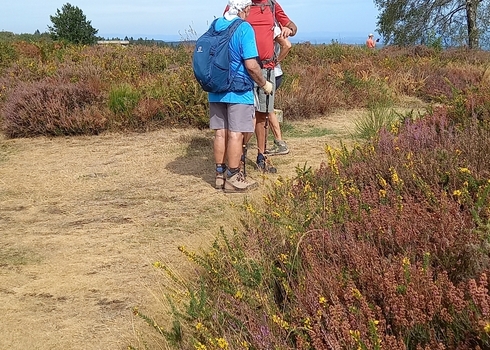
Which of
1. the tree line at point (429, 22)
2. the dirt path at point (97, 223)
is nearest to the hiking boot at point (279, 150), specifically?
the dirt path at point (97, 223)

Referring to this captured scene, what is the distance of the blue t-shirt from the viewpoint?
4.77m

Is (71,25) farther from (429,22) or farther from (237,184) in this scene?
(237,184)

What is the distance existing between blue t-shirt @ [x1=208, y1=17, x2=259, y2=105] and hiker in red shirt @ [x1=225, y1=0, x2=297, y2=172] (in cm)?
61

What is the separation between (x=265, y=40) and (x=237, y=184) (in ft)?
5.12

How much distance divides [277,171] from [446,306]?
3972mm

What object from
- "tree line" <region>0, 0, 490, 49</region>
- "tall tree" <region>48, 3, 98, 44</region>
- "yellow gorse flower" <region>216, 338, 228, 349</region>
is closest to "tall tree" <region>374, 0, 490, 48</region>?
"tree line" <region>0, 0, 490, 49</region>

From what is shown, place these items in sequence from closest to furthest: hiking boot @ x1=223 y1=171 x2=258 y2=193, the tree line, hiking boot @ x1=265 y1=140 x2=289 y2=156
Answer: hiking boot @ x1=223 y1=171 x2=258 y2=193, hiking boot @ x1=265 y1=140 x2=289 y2=156, the tree line

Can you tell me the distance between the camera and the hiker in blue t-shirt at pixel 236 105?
4.79 meters

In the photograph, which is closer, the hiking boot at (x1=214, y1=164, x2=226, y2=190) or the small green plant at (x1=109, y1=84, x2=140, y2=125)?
the hiking boot at (x1=214, y1=164, x2=226, y2=190)

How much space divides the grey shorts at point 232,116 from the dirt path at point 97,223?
2.09ft

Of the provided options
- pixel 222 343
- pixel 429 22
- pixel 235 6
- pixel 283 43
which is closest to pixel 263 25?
pixel 283 43

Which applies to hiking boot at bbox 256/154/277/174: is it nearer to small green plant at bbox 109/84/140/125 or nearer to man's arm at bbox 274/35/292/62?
man's arm at bbox 274/35/292/62

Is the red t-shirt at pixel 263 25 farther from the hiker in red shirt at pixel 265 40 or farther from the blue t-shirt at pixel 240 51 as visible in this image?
the blue t-shirt at pixel 240 51

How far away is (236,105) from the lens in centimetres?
504
